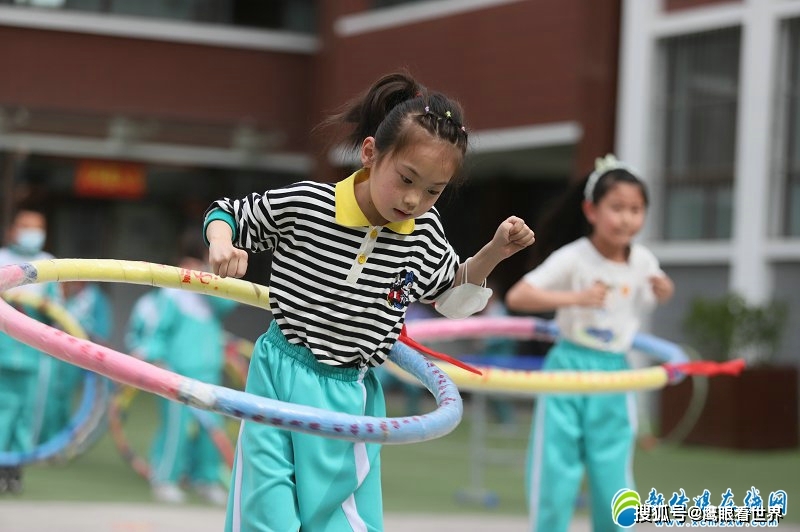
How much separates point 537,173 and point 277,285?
1532cm

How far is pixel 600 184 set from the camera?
610 centimetres

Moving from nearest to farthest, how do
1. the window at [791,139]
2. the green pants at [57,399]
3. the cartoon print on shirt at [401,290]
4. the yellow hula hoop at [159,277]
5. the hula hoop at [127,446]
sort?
the cartoon print on shirt at [401,290] → the yellow hula hoop at [159,277] → the hula hoop at [127,446] → the green pants at [57,399] → the window at [791,139]

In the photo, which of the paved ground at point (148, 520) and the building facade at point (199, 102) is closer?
the paved ground at point (148, 520)

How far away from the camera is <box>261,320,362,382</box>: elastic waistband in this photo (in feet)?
12.3

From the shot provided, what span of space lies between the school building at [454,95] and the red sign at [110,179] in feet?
0.09

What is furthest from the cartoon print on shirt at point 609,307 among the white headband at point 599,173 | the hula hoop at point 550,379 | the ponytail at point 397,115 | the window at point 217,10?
the window at point 217,10

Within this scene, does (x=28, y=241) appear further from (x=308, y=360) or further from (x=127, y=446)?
(x=308, y=360)

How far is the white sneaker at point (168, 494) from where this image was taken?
893 cm

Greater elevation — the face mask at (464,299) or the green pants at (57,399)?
the face mask at (464,299)

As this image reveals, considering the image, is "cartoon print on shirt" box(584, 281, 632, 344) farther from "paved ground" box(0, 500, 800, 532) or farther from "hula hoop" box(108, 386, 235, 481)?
"hula hoop" box(108, 386, 235, 481)

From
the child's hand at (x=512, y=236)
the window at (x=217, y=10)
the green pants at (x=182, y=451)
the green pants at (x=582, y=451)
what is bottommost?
the green pants at (x=182, y=451)

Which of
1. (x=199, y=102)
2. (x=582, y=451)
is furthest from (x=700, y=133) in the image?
(x=582, y=451)

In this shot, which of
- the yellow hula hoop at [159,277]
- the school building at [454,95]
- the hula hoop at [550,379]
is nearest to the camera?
the yellow hula hoop at [159,277]

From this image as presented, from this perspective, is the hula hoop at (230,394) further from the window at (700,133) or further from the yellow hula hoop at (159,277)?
the window at (700,133)
